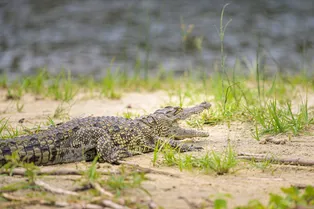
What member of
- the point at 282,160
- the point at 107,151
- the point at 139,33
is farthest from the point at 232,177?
the point at 139,33

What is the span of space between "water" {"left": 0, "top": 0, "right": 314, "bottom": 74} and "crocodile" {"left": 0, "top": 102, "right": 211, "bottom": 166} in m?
6.18

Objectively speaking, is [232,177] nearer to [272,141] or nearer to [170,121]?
[272,141]

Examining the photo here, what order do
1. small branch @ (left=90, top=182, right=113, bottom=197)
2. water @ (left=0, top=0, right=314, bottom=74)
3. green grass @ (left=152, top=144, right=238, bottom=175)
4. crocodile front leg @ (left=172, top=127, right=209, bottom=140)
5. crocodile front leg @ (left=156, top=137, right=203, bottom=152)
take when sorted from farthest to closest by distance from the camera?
water @ (left=0, top=0, right=314, bottom=74), crocodile front leg @ (left=172, top=127, right=209, bottom=140), crocodile front leg @ (left=156, top=137, right=203, bottom=152), green grass @ (left=152, top=144, right=238, bottom=175), small branch @ (left=90, top=182, right=113, bottom=197)

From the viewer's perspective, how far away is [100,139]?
4348 mm

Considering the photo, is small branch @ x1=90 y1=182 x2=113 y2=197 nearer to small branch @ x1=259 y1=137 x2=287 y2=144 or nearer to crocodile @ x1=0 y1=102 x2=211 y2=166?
crocodile @ x1=0 y1=102 x2=211 y2=166

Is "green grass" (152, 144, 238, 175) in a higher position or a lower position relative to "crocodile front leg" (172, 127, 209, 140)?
lower

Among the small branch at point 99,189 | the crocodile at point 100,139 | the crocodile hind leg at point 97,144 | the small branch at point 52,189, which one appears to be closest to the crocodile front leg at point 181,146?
the crocodile at point 100,139

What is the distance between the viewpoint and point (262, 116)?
4.99m

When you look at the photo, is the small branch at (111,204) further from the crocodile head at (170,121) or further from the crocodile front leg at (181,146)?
the crocodile head at (170,121)

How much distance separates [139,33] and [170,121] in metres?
7.20

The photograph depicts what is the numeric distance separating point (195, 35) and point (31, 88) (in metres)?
8.21

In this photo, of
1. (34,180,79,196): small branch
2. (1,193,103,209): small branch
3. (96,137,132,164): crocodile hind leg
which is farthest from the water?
(1,193,103,209): small branch

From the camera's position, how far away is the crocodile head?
4.87 m

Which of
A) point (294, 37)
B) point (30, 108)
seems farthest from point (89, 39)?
point (30, 108)
